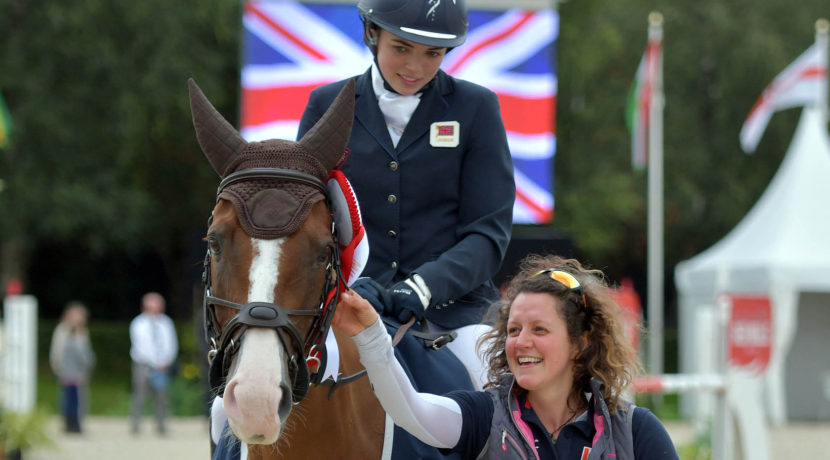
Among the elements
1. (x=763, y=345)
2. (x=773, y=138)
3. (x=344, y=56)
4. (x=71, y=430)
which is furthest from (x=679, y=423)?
(x=773, y=138)

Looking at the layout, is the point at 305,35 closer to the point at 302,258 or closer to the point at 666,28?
the point at 302,258

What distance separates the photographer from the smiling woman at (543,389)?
3.43 metres

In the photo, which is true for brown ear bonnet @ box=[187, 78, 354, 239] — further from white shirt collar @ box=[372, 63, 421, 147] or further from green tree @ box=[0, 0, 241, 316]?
green tree @ box=[0, 0, 241, 316]

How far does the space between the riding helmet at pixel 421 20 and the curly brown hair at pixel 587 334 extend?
848mm

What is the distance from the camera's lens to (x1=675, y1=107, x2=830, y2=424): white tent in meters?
21.1

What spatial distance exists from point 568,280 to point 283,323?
40.4 inches

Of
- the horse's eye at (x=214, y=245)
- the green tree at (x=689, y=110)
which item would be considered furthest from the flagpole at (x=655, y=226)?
the horse's eye at (x=214, y=245)

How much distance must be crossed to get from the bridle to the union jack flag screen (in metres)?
5.31

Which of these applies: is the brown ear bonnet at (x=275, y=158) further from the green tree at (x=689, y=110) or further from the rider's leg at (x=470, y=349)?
the green tree at (x=689, y=110)

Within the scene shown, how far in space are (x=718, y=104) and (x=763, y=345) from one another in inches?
1195

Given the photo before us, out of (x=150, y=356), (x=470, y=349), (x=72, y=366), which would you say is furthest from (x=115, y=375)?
(x=470, y=349)

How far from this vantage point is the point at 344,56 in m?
8.65

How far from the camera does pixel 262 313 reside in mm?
3072

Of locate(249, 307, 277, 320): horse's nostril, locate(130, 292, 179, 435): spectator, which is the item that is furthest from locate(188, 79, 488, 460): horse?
locate(130, 292, 179, 435): spectator
